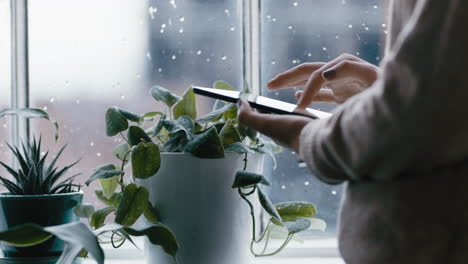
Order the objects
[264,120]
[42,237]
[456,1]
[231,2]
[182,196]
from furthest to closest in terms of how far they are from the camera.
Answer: [231,2] < [182,196] < [42,237] < [264,120] < [456,1]

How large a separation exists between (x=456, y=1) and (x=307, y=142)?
0.20 meters

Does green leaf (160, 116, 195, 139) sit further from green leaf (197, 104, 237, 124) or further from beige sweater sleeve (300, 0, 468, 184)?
beige sweater sleeve (300, 0, 468, 184)

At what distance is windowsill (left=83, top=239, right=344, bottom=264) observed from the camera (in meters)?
1.36

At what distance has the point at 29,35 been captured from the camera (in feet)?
4.74

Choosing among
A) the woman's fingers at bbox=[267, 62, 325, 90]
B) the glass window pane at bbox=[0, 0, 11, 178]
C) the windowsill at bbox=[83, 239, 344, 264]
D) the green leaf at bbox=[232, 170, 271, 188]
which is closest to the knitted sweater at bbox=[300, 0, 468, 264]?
the woman's fingers at bbox=[267, 62, 325, 90]

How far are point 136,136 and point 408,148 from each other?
68 cm

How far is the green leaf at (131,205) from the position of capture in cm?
103

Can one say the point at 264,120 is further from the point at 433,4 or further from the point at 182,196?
the point at 182,196

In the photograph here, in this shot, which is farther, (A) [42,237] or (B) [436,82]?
(A) [42,237]

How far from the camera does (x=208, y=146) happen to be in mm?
1058

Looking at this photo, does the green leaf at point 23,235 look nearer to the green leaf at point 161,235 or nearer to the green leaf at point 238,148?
the green leaf at point 161,235

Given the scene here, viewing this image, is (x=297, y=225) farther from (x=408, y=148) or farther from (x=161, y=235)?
(x=408, y=148)

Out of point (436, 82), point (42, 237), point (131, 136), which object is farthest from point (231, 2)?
point (436, 82)

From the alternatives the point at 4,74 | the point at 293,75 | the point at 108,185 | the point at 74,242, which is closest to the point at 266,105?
the point at 293,75
